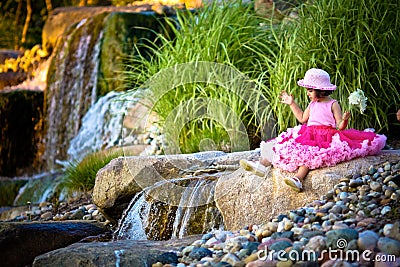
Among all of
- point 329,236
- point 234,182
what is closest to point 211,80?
point 234,182

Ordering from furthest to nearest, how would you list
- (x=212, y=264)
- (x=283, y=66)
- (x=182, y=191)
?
(x=283, y=66), (x=182, y=191), (x=212, y=264)

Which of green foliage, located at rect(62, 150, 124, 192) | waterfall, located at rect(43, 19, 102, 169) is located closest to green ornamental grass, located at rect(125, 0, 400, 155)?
green foliage, located at rect(62, 150, 124, 192)

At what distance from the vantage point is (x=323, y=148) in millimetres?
3564

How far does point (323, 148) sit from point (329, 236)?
0.84m

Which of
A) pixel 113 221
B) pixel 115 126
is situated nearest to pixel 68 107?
pixel 115 126

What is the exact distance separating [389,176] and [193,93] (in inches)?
104

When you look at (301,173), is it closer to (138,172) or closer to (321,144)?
(321,144)

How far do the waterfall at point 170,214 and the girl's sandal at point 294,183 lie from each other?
706 millimetres

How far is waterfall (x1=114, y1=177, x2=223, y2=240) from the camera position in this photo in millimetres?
4109

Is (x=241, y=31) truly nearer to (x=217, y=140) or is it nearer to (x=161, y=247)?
(x=217, y=140)

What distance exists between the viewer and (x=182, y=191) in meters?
4.20

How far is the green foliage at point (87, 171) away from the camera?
234 inches

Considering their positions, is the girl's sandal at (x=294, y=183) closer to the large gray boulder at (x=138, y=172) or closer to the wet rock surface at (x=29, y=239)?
the large gray boulder at (x=138, y=172)

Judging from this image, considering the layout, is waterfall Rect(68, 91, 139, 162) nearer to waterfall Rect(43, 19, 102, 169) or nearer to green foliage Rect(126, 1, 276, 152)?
waterfall Rect(43, 19, 102, 169)
